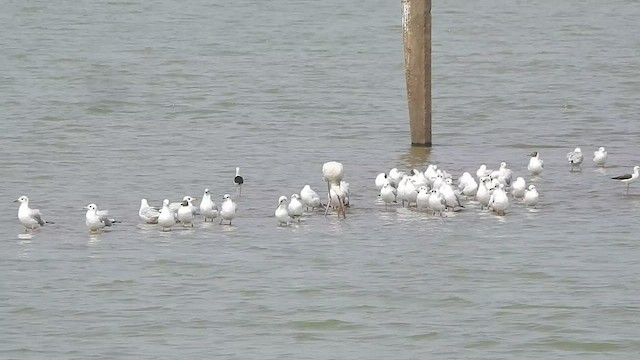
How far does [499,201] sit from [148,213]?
380cm

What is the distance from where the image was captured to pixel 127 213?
18.9 m

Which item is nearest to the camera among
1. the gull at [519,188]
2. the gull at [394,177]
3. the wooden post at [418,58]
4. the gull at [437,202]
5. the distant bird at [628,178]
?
the gull at [437,202]

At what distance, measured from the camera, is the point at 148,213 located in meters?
17.9

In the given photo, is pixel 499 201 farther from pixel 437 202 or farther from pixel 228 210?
pixel 228 210

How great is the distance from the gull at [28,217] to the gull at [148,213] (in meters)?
1.06

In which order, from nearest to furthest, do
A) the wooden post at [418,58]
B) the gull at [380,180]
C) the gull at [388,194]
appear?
1. the gull at [388,194]
2. the gull at [380,180]
3. the wooden post at [418,58]

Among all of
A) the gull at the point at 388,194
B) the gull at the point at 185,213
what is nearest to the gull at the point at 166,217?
the gull at the point at 185,213

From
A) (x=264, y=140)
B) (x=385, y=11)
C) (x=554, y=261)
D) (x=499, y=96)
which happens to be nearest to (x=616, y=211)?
(x=554, y=261)

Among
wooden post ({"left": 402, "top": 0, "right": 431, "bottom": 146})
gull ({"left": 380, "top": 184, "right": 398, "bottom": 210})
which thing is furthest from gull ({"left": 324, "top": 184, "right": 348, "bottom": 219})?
wooden post ({"left": 402, "top": 0, "right": 431, "bottom": 146})

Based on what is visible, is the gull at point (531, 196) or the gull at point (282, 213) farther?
the gull at point (531, 196)

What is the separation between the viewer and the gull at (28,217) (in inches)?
695

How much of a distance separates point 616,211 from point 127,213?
5.45 metres

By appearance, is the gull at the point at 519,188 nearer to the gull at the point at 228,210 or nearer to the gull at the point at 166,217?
the gull at the point at 228,210

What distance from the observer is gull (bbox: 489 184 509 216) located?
18.4 metres
